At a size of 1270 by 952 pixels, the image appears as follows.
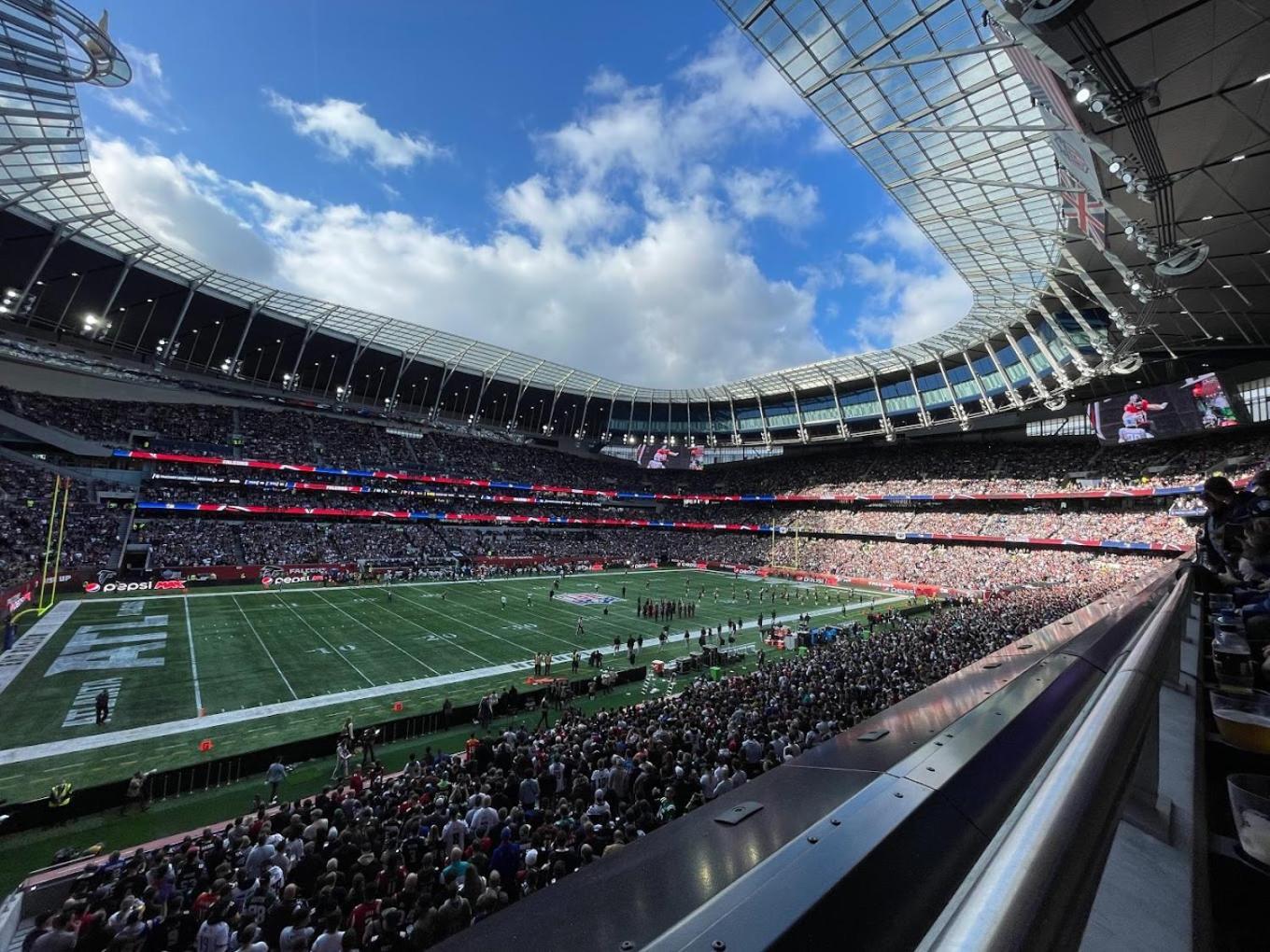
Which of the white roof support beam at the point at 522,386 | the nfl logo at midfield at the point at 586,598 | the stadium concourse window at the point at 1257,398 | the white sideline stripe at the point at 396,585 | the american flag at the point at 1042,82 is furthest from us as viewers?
the white roof support beam at the point at 522,386

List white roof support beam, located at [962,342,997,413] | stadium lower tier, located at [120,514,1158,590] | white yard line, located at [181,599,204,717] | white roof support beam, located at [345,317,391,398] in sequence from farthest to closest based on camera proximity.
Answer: white roof support beam, located at [345,317,391,398] → white roof support beam, located at [962,342,997,413] → stadium lower tier, located at [120,514,1158,590] → white yard line, located at [181,599,204,717]

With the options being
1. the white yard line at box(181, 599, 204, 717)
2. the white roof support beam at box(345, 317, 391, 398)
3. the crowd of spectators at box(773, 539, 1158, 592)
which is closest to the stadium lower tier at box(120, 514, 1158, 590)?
the crowd of spectators at box(773, 539, 1158, 592)

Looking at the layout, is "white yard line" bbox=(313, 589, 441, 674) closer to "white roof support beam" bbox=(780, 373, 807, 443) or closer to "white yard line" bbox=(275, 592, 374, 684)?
"white yard line" bbox=(275, 592, 374, 684)

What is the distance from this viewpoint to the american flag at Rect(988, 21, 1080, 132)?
46.4 feet

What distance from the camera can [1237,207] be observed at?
58.2 feet

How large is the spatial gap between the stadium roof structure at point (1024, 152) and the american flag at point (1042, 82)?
0.07 m

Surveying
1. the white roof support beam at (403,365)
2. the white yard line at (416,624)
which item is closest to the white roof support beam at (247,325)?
the white roof support beam at (403,365)

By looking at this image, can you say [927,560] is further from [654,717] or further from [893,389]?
[654,717]

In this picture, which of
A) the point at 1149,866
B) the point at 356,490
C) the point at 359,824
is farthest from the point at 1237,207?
the point at 356,490

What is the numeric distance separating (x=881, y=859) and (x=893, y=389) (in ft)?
228

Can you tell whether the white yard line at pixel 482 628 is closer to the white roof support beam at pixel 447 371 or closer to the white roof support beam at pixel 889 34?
the white roof support beam at pixel 889 34

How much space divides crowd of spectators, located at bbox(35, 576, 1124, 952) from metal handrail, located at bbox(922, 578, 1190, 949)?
4.61 ft

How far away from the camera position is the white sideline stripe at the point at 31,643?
2153 centimetres

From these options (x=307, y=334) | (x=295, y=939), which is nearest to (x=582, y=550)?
(x=307, y=334)
